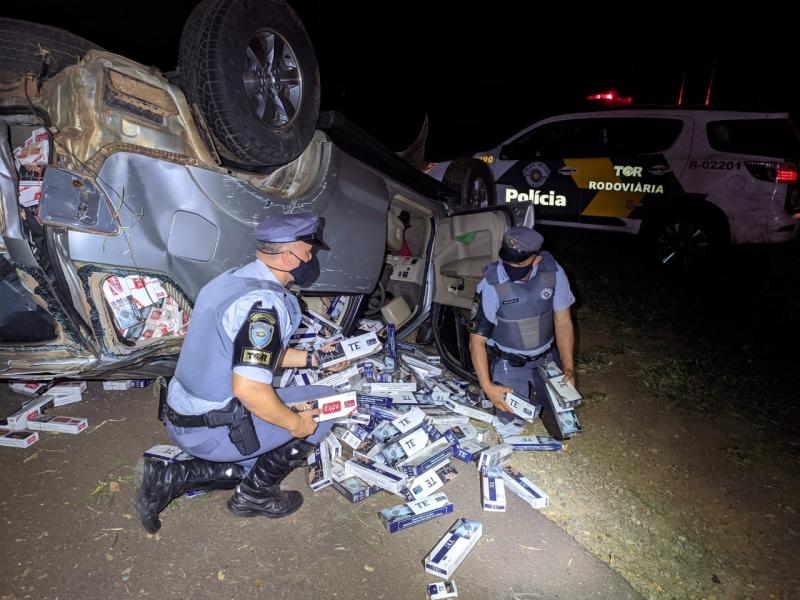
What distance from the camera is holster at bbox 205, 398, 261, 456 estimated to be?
89.7 inches

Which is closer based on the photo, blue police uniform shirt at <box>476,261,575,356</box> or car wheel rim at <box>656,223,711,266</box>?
blue police uniform shirt at <box>476,261,575,356</box>

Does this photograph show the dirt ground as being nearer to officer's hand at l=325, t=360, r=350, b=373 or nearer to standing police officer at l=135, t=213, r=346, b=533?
standing police officer at l=135, t=213, r=346, b=533

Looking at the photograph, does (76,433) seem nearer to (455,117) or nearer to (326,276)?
(326,276)

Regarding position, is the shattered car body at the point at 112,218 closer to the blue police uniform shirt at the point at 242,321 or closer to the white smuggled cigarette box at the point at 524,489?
the blue police uniform shirt at the point at 242,321

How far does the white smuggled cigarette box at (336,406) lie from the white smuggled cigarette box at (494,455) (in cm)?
85

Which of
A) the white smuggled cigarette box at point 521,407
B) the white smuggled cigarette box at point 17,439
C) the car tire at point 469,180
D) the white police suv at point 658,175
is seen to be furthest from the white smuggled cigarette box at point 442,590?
the white police suv at point 658,175

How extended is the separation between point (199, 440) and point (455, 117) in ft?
52.5

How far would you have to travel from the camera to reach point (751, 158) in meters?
5.63

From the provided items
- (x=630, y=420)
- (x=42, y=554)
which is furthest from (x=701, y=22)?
(x=42, y=554)

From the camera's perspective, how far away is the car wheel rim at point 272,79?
8.60 ft

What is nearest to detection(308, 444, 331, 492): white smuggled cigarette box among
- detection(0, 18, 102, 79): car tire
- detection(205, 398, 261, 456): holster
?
detection(205, 398, 261, 456): holster

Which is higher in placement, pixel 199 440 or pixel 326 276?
pixel 326 276

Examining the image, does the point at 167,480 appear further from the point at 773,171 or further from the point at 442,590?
the point at 773,171

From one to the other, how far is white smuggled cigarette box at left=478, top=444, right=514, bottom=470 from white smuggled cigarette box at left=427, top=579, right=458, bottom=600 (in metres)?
0.83
